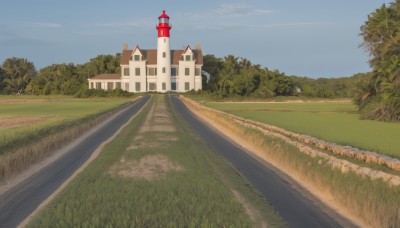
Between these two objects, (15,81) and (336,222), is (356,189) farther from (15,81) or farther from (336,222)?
(15,81)

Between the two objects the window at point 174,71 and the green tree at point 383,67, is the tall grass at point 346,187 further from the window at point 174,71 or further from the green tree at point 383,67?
the window at point 174,71

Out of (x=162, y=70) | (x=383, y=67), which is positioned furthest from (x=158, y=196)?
(x=162, y=70)

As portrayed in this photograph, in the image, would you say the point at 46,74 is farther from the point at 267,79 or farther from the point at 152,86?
the point at 267,79

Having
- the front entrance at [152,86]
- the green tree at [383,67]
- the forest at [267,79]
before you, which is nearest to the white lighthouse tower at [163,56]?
the front entrance at [152,86]

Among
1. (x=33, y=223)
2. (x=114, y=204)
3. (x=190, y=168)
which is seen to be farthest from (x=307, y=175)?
(x=33, y=223)

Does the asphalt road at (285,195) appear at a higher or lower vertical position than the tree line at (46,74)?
lower

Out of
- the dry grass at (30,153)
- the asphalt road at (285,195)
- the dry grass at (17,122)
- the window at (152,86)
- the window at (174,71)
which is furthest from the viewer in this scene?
the window at (174,71)

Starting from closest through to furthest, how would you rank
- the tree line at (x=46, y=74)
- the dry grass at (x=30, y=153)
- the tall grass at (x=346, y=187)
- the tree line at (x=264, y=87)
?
the tall grass at (x=346, y=187)
the dry grass at (x=30, y=153)
the tree line at (x=264, y=87)
the tree line at (x=46, y=74)

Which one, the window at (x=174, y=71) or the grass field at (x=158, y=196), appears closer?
the grass field at (x=158, y=196)
